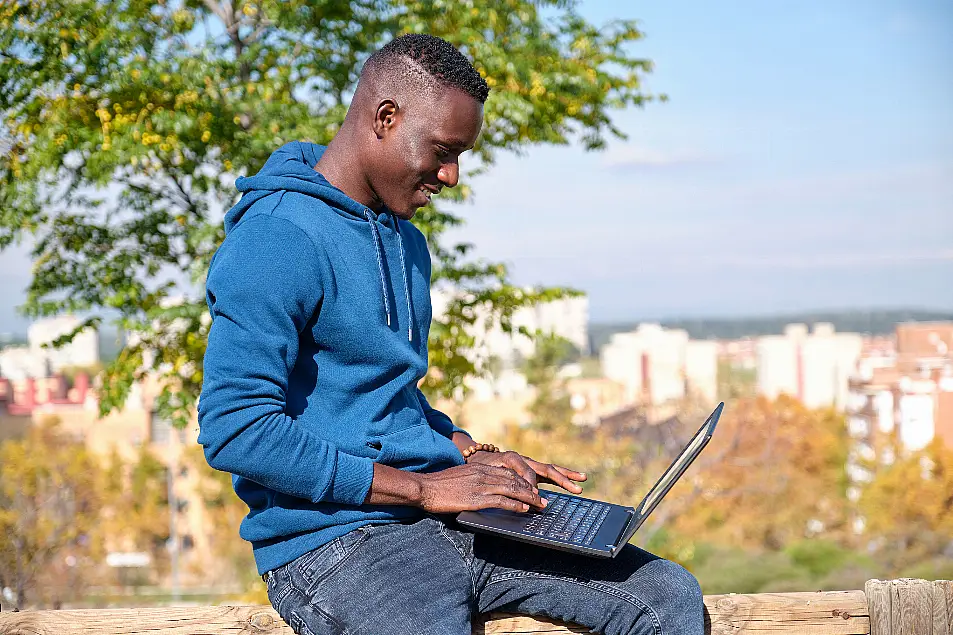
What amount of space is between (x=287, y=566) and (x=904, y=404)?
2853 cm

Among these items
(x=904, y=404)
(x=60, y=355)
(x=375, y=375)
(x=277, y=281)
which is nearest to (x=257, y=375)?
(x=277, y=281)

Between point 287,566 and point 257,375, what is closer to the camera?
point 257,375

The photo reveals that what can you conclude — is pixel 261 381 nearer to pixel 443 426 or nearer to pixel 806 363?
pixel 443 426

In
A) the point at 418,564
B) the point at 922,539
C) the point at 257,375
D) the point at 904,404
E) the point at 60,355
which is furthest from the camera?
the point at 904,404

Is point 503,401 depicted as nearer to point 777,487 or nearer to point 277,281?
point 777,487

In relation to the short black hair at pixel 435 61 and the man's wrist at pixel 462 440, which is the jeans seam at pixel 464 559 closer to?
the man's wrist at pixel 462 440

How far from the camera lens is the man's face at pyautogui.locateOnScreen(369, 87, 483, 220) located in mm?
1702

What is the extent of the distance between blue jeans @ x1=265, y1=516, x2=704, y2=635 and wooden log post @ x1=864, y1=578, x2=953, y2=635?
1.46 ft

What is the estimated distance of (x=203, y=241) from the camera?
5.15m

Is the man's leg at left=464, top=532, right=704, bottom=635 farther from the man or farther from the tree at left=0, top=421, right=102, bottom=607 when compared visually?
the tree at left=0, top=421, right=102, bottom=607

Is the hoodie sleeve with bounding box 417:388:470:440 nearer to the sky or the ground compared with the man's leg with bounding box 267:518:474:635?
nearer to the sky


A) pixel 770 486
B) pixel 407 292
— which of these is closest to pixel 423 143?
pixel 407 292

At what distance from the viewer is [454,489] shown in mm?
1655

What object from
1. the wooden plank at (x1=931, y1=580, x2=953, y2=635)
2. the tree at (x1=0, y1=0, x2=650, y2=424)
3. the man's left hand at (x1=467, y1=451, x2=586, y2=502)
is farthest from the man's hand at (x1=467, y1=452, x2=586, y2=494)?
the tree at (x1=0, y1=0, x2=650, y2=424)
